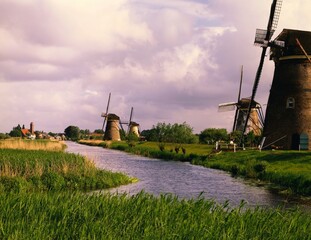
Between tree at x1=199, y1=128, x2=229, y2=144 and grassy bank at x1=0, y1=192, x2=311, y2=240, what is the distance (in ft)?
181

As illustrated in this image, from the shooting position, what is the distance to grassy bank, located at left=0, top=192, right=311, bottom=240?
273 inches

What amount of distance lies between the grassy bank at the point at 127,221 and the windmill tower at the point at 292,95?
23.7m

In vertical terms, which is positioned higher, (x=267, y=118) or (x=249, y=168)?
(x=267, y=118)

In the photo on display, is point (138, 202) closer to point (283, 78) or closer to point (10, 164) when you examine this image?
point (10, 164)

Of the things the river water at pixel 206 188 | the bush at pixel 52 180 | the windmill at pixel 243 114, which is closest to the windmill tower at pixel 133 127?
the windmill at pixel 243 114

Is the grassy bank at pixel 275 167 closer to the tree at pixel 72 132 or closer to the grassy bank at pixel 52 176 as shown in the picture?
the grassy bank at pixel 52 176

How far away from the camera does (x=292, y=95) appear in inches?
1270

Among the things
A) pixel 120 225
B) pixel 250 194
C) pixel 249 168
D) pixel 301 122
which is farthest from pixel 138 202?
pixel 301 122

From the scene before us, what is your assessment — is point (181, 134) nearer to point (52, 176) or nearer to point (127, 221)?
point (52, 176)

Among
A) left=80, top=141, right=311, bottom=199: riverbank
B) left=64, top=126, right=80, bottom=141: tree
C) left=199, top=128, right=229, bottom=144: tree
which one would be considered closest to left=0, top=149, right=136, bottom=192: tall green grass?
left=80, top=141, right=311, bottom=199: riverbank

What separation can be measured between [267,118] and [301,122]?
2754mm

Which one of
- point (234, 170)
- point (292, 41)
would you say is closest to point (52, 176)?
point (234, 170)

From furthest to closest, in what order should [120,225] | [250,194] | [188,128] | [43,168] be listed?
[188,128] → [43,168] → [250,194] → [120,225]

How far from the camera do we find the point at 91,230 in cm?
693
